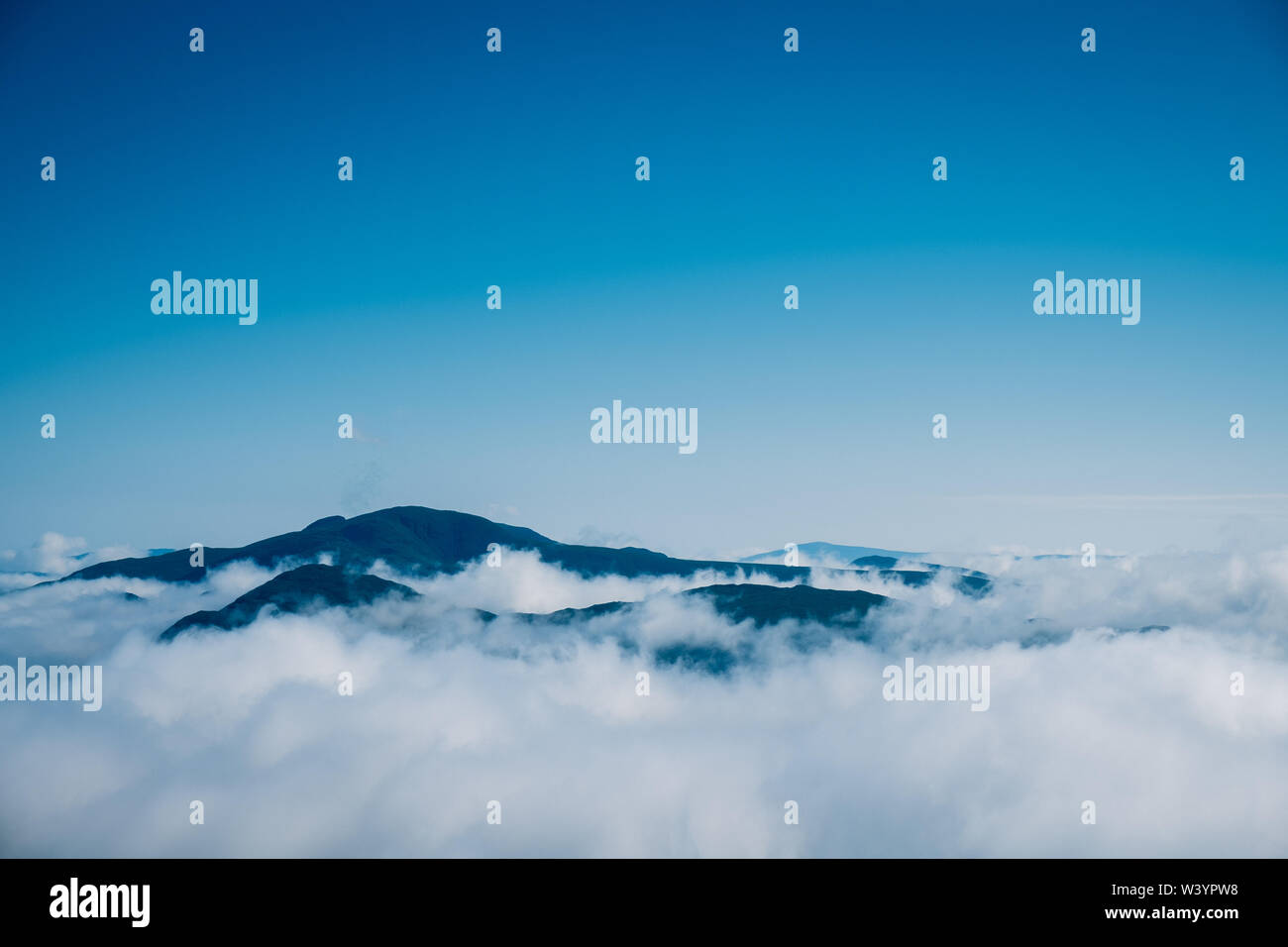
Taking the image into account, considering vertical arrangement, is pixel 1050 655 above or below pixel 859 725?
above

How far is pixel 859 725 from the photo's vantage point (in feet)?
557

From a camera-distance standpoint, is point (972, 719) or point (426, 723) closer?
point (972, 719)

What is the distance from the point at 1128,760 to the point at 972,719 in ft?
114

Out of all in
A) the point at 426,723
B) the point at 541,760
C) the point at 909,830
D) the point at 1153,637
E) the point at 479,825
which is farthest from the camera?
the point at 1153,637

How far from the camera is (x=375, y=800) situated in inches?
5389

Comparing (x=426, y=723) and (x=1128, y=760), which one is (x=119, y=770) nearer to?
(x=426, y=723)

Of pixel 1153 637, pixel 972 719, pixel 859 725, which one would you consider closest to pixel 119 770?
pixel 859 725

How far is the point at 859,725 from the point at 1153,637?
88717mm

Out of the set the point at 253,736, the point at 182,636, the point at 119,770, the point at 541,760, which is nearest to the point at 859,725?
the point at 541,760

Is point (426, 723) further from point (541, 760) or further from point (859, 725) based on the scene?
point (859, 725)
